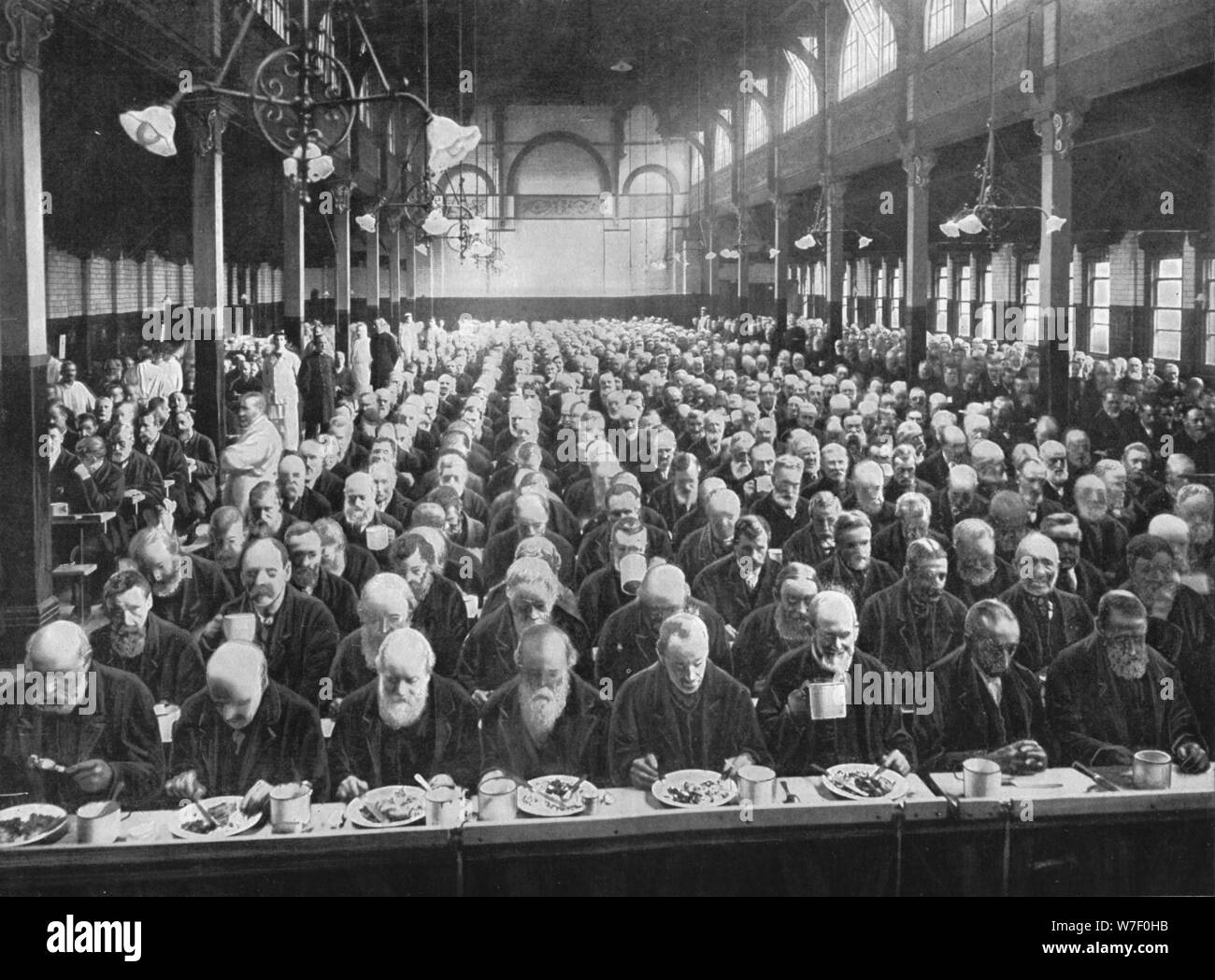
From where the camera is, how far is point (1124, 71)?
11062 mm

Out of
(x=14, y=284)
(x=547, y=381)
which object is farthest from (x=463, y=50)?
(x=14, y=284)

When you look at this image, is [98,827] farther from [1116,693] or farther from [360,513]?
[1116,693]

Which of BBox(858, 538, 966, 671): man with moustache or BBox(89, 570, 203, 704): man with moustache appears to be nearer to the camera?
BBox(89, 570, 203, 704): man with moustache

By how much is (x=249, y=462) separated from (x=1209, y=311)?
12424 mm

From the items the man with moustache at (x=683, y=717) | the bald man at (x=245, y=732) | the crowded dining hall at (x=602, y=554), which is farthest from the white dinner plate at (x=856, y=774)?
the bald man at (x=245, y=732)

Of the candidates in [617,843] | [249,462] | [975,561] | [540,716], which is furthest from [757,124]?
[617,843]

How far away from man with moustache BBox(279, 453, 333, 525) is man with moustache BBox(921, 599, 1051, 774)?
4.34 meters

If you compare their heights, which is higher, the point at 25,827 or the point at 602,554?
the point at 602,554

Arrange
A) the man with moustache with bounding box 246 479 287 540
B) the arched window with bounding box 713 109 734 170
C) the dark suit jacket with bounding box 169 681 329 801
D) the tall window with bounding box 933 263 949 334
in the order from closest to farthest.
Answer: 1. the dark suit jacket with bounding box 169 681 329 801
2. the man with moustache with bounding box 246 479 287 540
3. the tall window with bounding box 933 263 949 334
4. the arched window with bounding box 713 109 734 170

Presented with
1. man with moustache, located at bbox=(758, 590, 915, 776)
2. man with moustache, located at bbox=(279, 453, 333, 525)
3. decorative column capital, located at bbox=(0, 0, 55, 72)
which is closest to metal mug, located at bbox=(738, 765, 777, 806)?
man with moustache, located at bbox=(758, 590, 915, 776)

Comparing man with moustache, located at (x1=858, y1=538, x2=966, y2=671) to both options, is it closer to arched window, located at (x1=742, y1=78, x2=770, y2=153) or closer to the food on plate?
the food on plate

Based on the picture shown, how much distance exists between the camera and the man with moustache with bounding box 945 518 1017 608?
728 cm

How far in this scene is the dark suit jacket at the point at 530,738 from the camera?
5.66m

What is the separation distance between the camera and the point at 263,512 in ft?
24.3
